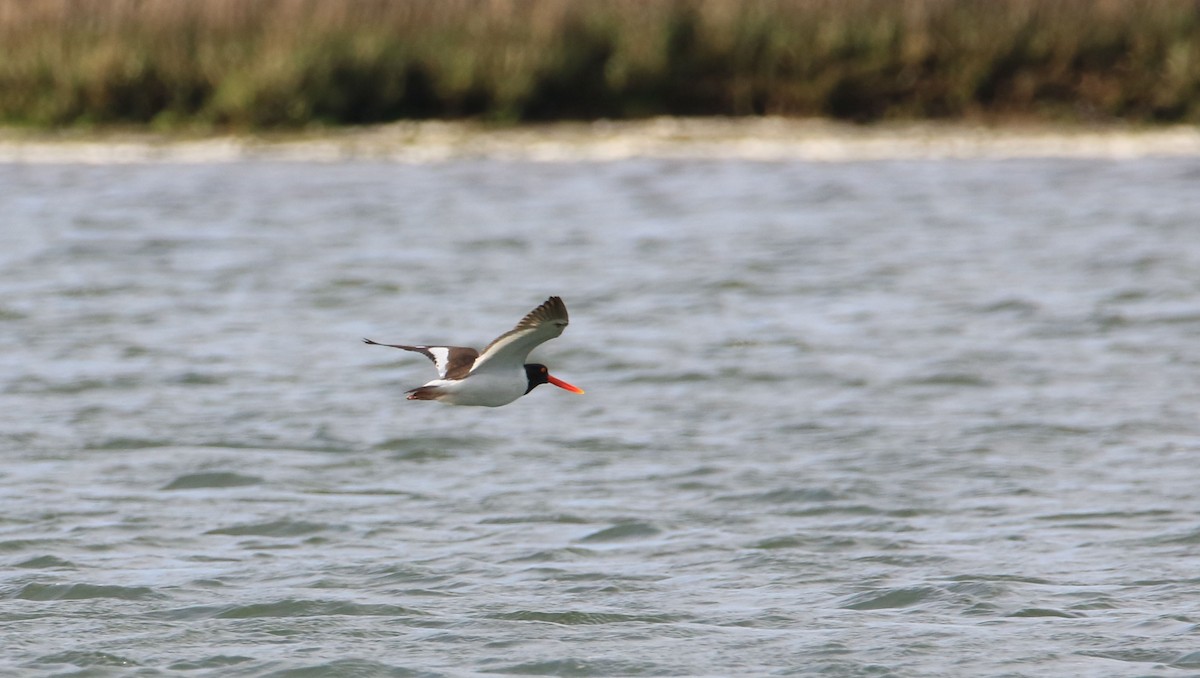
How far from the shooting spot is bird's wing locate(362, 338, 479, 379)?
7738 mm

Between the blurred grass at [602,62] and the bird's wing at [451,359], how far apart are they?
42.9 ft

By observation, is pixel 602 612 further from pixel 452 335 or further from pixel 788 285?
pixel 788 285

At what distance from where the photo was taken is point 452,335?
1313 centimetres

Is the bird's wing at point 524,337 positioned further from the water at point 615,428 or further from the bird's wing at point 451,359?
the water at point 615,428

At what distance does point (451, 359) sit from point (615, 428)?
9.49 ft

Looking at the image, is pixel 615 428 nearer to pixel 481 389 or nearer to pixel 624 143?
pixel 481 389

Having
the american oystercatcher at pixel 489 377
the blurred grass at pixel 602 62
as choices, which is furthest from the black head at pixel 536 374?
the blurred grass at pixel 602 62

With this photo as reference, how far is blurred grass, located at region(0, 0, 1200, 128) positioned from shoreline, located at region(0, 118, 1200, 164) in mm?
273

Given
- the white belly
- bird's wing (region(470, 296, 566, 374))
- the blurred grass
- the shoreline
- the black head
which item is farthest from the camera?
the blurred grass

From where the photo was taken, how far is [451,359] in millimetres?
8039

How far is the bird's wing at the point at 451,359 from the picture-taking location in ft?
25.4

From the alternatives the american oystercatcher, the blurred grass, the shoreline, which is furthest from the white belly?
the blurred grass

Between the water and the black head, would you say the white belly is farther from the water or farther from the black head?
the water

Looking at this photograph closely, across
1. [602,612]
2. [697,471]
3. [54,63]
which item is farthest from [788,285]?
[54,63]
